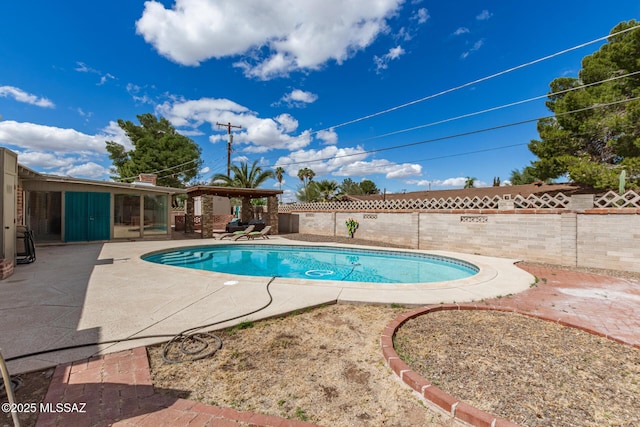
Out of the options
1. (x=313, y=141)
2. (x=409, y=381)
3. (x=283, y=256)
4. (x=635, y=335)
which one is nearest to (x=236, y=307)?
(x=409, y=381)

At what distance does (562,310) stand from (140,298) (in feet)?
24.7

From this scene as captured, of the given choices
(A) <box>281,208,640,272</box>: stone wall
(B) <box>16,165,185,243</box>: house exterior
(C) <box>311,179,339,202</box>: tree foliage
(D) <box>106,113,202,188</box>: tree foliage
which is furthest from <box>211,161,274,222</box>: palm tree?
(A) <box>281,208,640,272</box>: stone wall

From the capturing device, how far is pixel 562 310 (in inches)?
186

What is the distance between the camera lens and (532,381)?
8.71 feet

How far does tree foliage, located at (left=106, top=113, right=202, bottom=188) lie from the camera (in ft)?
96.9

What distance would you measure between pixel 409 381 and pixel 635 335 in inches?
144

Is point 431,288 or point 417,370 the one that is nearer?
point 417,370

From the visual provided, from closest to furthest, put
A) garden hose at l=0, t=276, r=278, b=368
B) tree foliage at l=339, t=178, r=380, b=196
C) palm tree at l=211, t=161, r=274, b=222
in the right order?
garden hose at l=0, t=276, r=278, b=368
palm tree at l=211, t=161, r=274, b=222
tree foliage at l=339, t=178, r=380, b=196

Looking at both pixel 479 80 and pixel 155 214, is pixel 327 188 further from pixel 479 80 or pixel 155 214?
pixel 479 80

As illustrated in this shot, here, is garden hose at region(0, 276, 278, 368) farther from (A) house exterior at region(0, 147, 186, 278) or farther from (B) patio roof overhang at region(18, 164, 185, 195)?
(A) house exterior at region(0, 147, 186, 278)

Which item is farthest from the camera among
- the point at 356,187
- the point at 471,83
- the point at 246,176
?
the point at 356,187

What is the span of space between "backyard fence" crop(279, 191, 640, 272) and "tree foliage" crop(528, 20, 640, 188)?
5741mm

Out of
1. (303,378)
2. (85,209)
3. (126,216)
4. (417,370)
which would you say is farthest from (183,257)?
(417,370)

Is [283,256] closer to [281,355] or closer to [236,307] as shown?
[236,307]
